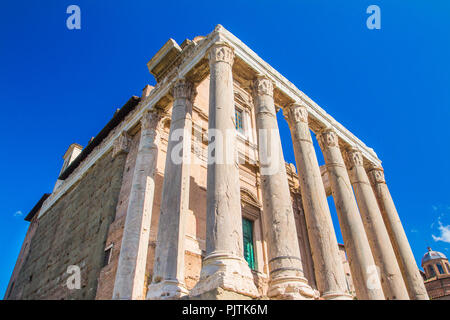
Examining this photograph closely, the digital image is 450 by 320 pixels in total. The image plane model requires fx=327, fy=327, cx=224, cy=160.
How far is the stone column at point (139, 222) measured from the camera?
8586 millimetres

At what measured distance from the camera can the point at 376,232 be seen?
11555mm

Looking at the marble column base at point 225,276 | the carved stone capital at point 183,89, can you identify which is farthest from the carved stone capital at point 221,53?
the marble column base at point 225,276

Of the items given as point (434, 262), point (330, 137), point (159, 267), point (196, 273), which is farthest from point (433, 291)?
point (159, 267)

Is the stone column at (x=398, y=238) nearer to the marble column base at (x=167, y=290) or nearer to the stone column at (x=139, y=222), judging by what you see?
the marble column base at (x=167, y=290)

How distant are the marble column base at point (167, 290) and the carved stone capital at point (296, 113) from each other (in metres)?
7.02

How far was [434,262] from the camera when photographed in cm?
4550

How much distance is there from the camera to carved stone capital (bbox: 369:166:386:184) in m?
14.7

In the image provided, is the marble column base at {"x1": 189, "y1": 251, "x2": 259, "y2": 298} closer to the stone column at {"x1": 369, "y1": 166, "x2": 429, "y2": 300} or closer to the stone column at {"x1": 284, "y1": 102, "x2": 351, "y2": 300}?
the stone column at {"x1": 284, "y1": 102, "x2": 351, "y2": 300}

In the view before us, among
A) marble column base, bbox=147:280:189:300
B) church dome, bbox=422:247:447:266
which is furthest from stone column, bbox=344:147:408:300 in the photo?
church dome, bbox=422:247:447:266

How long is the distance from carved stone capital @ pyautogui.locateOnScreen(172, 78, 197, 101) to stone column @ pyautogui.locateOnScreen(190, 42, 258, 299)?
1434 mm
